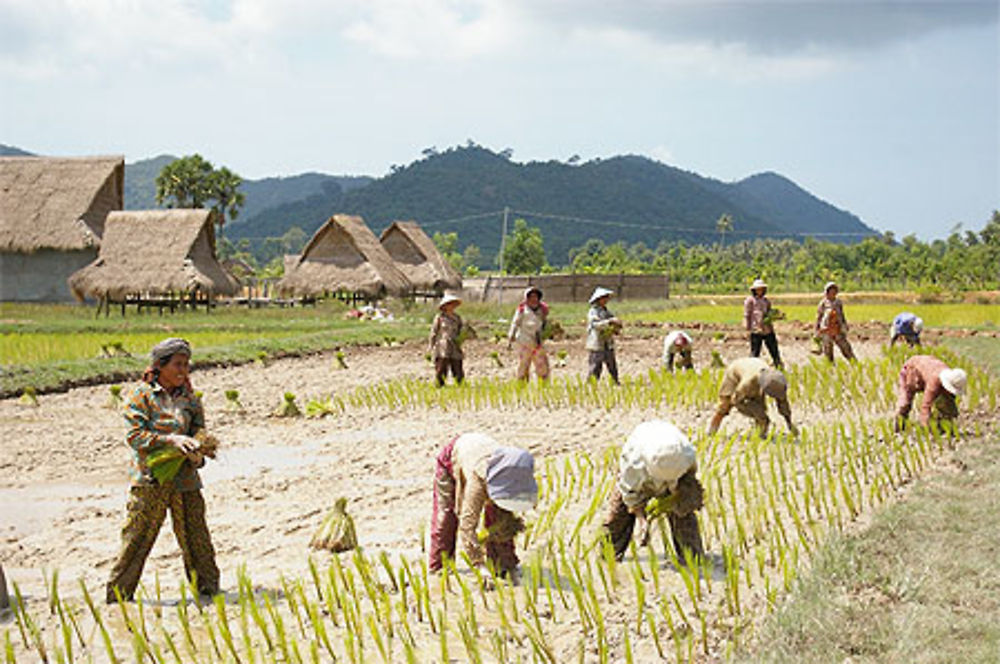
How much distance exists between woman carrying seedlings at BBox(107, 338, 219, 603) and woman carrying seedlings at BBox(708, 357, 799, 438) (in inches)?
155

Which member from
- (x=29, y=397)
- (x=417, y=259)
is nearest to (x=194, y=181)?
(x=417, y=259)

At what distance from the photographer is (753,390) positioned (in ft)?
21.6

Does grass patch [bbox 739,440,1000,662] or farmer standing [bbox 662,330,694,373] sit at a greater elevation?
farmer standing [bbox 662,330,694,373]

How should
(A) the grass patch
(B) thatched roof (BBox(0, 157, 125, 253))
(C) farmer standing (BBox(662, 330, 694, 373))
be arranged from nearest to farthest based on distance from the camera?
(A) the grass patch < (C) farmer standing (BBox(662, 330, 694, 373)) < (B) thatched roof (BBox(0, 157, 125, 253))

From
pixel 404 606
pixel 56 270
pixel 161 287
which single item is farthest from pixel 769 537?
pixel 56 270

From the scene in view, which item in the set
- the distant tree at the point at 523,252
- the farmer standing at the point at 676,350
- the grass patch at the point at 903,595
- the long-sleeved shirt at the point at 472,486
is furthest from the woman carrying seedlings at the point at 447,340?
the distant tree at the point at 523,252

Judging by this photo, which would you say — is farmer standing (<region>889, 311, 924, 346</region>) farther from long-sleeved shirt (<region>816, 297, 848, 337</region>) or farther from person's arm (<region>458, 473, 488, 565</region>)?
person's arm (<region>458, 473, 488, 565</region>)

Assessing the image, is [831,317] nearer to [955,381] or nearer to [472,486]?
[955,381]

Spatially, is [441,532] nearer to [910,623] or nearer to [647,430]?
[647,430]

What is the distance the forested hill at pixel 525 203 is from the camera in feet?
379

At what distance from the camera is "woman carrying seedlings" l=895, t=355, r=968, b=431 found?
6566mm

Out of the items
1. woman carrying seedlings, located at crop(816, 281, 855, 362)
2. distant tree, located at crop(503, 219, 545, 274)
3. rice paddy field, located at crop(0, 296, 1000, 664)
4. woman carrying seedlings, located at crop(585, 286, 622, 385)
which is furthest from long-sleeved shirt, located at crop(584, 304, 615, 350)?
distant tree, located at crop(503, 219, 545, 274)

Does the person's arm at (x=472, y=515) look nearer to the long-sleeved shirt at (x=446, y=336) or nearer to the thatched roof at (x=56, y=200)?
the long-sleeved shirt at (x=446, y=336)

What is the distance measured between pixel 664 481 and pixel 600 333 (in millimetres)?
5879
